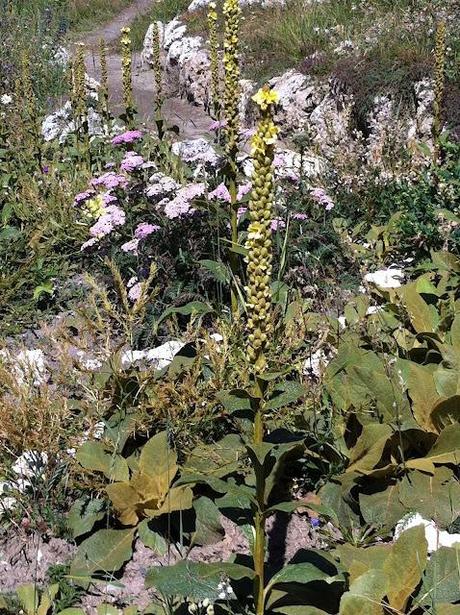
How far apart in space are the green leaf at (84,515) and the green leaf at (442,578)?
1.31 metres

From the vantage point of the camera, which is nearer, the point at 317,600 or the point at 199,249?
the point at 317,600

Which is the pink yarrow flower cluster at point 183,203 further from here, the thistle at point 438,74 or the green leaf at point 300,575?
the green leaf at point 300,575

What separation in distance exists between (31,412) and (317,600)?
1.48 m

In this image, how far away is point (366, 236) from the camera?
508cm

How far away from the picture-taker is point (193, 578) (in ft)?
7.17

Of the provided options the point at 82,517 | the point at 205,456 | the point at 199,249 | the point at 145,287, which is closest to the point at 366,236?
the point at 199,249

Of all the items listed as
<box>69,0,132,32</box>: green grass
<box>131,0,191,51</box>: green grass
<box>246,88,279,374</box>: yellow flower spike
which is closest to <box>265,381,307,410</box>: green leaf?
<box>246,88,279,374</box>: yellow flower spike

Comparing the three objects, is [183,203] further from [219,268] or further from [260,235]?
[260,235]

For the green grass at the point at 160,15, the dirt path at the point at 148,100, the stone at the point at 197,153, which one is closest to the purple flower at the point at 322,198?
the stone at the point at 197,153

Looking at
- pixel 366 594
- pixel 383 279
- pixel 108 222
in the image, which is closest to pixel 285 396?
pixel 366 594

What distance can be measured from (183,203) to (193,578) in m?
2.65

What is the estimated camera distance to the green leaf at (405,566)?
2.35 metres

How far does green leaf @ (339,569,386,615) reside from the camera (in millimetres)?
2217

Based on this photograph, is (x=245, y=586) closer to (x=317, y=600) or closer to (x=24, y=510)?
(x=317, y=600)
